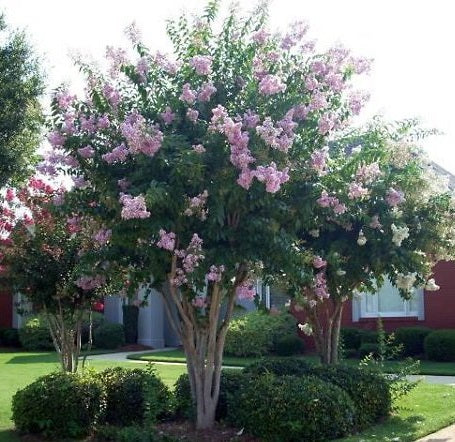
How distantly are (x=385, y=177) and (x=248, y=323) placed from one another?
11.2 m

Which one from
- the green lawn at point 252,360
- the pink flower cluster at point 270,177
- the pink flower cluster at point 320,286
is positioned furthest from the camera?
the green lawn at point 252,360

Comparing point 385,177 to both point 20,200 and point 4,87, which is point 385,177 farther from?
point 4,87

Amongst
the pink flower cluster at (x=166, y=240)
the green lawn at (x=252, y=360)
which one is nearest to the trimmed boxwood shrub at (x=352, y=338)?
the green lawn at (x=252, y=360)

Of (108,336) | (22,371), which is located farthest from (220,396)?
(108,336)

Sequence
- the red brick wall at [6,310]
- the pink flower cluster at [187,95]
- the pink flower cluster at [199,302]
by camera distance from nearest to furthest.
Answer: the pink flower cluster at [187,95] < the pink flower cluster at [199,302] < the red brick wall at [6,310]

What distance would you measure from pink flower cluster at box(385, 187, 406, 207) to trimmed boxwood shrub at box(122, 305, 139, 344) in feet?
56.7

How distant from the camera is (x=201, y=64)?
798 centimetres

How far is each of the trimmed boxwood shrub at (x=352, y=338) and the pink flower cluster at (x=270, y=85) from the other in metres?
12.0

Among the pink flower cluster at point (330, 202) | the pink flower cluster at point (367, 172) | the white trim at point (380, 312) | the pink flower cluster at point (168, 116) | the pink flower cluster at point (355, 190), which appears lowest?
the white trim at point (380, 312)

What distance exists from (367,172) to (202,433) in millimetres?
3500

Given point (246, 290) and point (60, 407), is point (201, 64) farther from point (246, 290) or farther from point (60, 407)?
point (60, 407)

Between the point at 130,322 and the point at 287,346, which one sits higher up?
the point at 130,322

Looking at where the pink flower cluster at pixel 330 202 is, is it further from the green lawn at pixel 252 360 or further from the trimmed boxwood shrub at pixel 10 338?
the trimmed boxwood shrub at pixel 10 338

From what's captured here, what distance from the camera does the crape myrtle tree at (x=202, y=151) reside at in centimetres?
771
